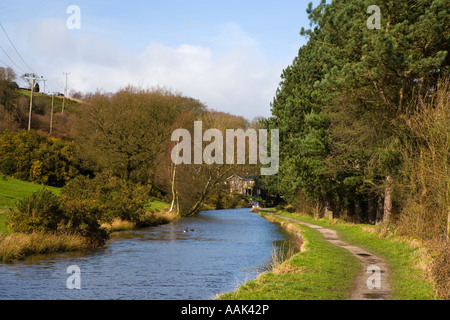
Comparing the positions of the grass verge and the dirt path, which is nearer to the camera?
the dirt path

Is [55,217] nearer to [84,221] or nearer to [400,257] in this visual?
[84,221]

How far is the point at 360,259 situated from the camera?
19641 millimetres

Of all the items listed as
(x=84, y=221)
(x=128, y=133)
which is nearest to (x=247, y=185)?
(x=128, y=133)

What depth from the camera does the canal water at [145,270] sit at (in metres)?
15.7

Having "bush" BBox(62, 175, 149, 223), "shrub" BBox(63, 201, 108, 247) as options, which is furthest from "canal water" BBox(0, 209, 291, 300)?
"bush" BBox(62, 175, 149, 223)

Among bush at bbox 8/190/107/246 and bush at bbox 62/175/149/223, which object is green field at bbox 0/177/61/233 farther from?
bush at bbox 8/190/107/246

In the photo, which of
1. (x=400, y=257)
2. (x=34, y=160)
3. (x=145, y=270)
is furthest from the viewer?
(x=34, y=160)

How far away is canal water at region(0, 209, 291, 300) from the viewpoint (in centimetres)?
1573

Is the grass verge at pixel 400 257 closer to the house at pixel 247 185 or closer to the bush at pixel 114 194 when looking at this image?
the bush at pixel 114 194

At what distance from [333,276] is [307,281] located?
129 cm

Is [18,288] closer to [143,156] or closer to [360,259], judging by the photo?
[360,259]

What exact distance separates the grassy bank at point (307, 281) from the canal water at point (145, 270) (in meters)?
1.40

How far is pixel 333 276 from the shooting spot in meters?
15.3
